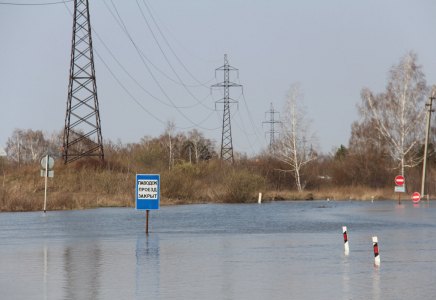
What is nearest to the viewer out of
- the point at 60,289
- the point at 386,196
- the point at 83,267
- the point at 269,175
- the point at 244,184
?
the point at 60,289

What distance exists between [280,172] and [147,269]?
187 feet

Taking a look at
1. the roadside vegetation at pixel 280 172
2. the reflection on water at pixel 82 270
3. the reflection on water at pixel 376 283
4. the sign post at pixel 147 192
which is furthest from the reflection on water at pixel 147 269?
the roadside vegetation at pixel 280 172

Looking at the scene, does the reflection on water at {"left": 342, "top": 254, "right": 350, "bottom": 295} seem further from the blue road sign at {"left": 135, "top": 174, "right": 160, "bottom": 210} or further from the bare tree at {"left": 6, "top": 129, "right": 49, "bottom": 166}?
the bare tree at {"left": 6, "top": 129, "right": 49, "bottom": 166}

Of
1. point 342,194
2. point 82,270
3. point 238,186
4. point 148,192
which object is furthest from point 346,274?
point 342,194

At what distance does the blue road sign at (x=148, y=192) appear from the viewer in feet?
61.8

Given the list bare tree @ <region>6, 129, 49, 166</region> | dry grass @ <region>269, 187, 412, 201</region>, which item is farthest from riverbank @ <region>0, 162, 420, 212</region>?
bare tree @ <region>6, 129, 49, 166</region>

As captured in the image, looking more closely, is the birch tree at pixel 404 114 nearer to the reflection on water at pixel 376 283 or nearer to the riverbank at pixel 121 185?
the riverbank at pixel 121 185

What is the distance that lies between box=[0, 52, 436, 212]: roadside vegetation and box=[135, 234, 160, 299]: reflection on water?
65.9ft

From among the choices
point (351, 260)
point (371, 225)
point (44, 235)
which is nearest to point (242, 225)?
point (371, 225)

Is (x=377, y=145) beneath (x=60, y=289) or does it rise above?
above

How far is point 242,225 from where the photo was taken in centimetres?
2502

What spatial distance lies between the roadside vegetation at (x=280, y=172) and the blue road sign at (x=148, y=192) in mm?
17971

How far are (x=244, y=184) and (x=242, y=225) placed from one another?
23.9 m

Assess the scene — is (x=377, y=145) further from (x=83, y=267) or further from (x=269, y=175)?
(x=83, y=267)
